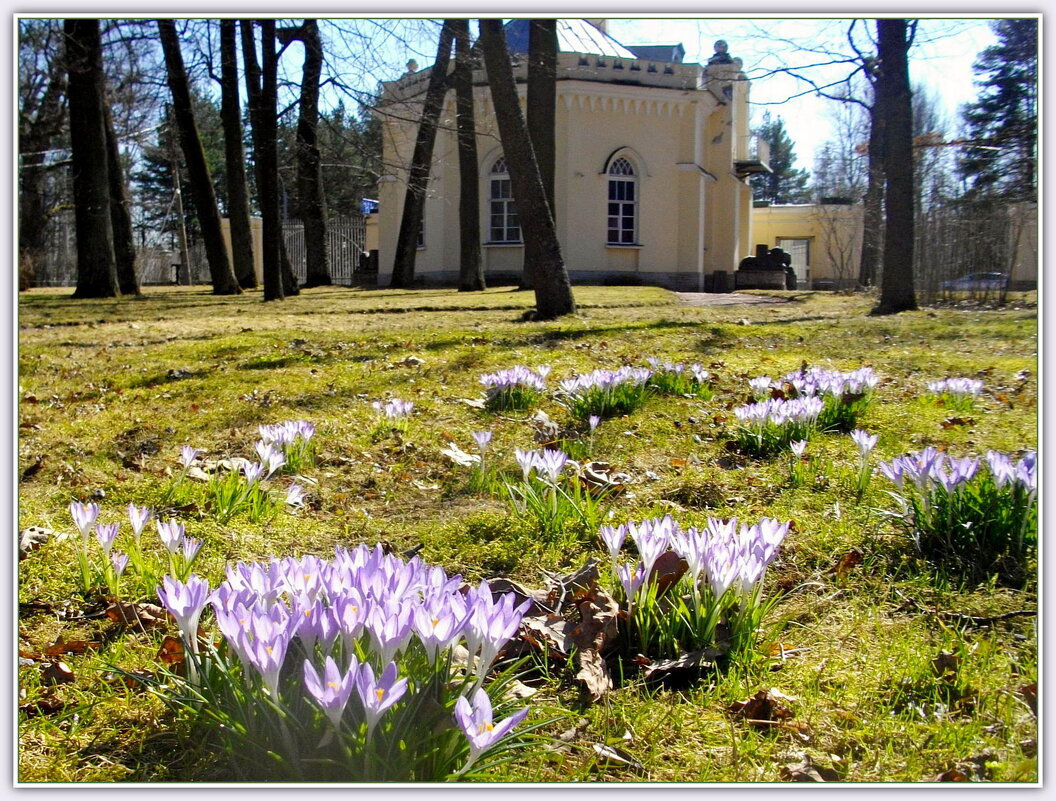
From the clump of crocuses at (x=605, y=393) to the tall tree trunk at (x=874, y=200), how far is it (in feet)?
3.96

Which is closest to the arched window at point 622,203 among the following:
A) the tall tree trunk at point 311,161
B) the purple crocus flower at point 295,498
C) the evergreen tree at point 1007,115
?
the tall tree trunk at point 311,161

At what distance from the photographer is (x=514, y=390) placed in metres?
3.40

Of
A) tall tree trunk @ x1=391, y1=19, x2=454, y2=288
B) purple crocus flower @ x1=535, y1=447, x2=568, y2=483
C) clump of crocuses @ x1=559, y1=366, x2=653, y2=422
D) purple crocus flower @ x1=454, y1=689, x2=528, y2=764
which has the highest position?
tall tree trunk @ x1=391, y1=19, x2=454, y2=288

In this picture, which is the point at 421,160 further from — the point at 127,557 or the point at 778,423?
the point at 127,557

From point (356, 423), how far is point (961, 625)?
2402 mm

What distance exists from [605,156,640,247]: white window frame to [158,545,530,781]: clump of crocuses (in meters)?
17.3

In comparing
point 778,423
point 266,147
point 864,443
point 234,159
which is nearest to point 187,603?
point 864,443

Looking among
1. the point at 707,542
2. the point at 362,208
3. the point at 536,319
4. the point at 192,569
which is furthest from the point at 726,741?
the point at 362,208

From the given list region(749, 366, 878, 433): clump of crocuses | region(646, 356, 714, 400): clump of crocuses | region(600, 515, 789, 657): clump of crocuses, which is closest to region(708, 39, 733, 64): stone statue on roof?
region(749, 366, 878, 433): clump of crocuses

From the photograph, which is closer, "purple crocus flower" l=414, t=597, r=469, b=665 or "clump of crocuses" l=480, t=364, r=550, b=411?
"purple crocus flower" l=414, t=597, r=469, b=665

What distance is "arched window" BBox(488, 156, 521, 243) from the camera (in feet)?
58.9

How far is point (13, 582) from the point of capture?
1.62 metres

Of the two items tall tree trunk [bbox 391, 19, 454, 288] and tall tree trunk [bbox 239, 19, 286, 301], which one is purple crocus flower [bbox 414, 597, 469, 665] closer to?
tall tree trunk [bbox 239, 19, 286, 301]

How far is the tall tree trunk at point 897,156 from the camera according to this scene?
2387 mm
